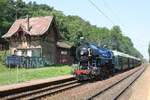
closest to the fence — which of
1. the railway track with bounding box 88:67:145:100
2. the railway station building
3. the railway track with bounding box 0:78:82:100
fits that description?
the railway station building

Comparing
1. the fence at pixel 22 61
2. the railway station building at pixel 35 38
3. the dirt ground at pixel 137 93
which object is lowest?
the dirt ground at pixel 137 93

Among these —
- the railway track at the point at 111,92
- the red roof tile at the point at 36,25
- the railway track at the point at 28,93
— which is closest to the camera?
the railway track at the point at 28,93

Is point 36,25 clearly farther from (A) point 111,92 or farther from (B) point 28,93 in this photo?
(B) point 28,93

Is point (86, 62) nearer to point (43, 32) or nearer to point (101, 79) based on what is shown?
point (101, 79)

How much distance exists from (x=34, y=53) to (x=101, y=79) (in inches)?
Answer: 1039

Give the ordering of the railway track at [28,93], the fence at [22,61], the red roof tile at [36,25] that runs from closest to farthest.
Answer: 1. the railway track at [28,93]
2. the fence at [22,61]
3. the red roof tile at [36,25]

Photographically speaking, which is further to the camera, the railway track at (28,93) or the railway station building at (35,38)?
the railway station building at (35,38)

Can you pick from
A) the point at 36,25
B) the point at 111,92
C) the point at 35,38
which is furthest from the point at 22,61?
the point at 111,92

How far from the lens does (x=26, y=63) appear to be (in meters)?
48.8

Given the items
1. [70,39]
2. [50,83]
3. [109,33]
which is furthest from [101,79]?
[109,33]

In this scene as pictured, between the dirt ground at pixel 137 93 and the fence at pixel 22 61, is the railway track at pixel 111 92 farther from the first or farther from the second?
the fence at pixel 22 61

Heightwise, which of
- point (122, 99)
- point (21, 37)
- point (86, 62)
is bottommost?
point (122, 99)

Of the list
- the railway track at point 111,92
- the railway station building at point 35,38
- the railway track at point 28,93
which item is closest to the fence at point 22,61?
the railway station building at point 35,38

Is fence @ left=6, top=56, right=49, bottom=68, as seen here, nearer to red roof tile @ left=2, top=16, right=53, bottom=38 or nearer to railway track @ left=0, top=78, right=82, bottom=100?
red roof tile @ left=2, top=16, right=53, bottom=38
